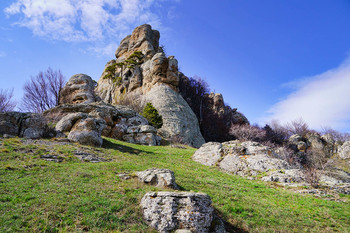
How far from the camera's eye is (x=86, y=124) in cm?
1723

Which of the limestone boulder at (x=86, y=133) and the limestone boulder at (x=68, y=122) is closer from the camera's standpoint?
the limestone boulder at (x=86, y=133)

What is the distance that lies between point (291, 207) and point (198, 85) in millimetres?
55631

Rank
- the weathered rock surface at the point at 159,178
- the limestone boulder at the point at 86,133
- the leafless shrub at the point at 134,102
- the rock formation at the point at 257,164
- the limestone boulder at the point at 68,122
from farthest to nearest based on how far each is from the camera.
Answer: the leafless shrub at the point at 134,102 < the limestone boulder at the point at 68,122 < the limestone boulder at the point at 86,133 < the rock formation at the point at 257,164 < the weathered rock surface at the point at 159,178

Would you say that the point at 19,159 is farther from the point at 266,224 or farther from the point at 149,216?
the point at 266,224

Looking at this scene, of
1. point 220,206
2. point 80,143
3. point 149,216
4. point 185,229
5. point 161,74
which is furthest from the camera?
point 161,74

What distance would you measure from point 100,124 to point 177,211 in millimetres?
14914

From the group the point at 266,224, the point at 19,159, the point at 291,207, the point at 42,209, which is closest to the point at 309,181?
the point at 291,207

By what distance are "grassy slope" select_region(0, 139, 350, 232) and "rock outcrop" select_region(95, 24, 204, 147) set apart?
21.8 m

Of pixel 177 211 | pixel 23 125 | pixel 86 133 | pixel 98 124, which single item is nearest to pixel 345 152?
pixel 98 124

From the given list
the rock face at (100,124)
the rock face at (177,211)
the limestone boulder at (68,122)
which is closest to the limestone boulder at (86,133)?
the rock face at (100,124)

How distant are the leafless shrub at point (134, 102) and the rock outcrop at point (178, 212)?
30.2 metres

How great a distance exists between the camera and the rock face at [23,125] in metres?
15.6

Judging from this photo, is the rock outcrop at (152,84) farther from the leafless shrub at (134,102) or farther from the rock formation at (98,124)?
the rock formation at (98,124)

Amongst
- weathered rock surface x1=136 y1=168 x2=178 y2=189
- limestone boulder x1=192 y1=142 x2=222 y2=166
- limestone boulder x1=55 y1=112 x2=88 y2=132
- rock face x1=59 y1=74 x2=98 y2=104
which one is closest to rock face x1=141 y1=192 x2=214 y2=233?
weathered rock surface x1=136 y1=168 x2=178 y2=189
